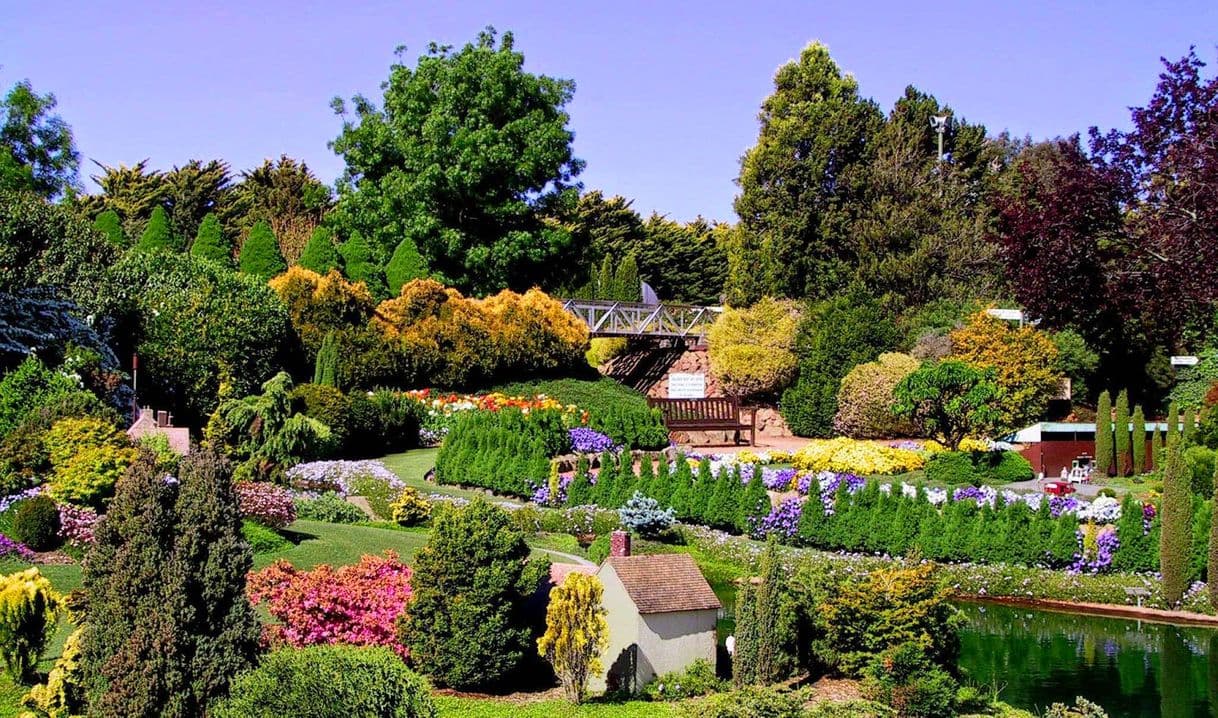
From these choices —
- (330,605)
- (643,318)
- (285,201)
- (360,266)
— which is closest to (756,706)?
(330,605)

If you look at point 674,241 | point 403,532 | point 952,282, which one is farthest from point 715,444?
point 674,241

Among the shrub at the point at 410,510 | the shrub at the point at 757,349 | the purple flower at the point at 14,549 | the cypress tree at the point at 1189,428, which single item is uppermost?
the shrub at the point at 757,349

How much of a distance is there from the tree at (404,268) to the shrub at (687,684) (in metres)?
24.9

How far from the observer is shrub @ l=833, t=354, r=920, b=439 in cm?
3031

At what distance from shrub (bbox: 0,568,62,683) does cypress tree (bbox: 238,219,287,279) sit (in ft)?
76.5

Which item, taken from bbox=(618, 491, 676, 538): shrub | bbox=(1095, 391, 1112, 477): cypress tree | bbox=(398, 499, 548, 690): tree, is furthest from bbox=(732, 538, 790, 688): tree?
bbox=(1095, 391, 1112, 477): cypress tree

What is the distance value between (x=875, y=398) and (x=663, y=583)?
19.3m

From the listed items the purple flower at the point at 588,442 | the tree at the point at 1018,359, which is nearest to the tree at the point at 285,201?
the purple flower at the point at 588,442

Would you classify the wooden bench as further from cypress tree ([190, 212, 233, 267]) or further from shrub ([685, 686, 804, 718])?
shrub ([685, 686, 804, 718])

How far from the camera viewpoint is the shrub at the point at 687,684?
11.5 m

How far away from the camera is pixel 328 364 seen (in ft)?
86.9

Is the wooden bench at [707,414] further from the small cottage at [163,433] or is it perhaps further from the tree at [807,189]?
the small cottage at [163,433]

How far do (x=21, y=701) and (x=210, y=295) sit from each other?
1735 cm

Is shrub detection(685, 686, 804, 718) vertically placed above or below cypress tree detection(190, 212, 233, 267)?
below
